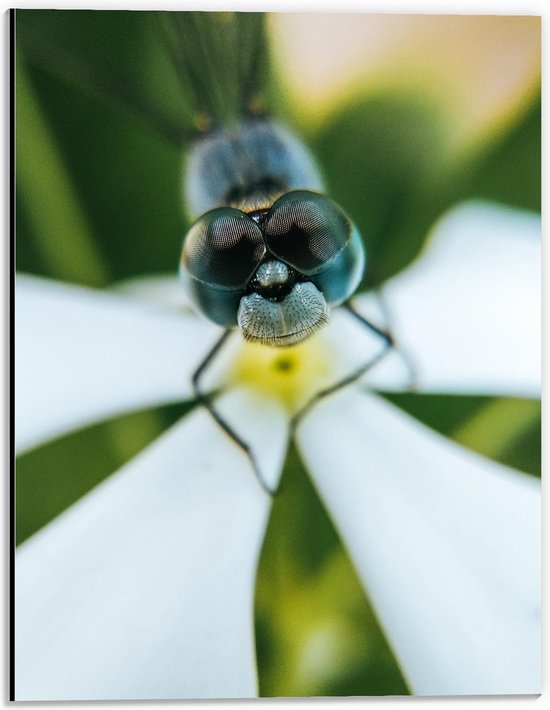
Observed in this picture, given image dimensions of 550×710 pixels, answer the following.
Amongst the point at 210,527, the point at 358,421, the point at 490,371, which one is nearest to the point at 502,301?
the point at 490,371

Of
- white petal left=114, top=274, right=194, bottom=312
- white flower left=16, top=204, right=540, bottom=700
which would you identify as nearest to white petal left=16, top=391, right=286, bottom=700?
white flower left=16, top=204, right=540, bottom=700

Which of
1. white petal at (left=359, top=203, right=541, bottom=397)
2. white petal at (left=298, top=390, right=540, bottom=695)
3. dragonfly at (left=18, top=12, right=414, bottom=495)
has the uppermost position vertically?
dragonfly at (left=18, top=12, right=414, bottom=495)

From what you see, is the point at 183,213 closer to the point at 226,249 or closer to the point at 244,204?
the point at 244,204

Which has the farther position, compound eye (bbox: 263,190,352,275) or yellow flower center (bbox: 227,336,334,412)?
yellow flower center (bbox: 227,336,334,412)

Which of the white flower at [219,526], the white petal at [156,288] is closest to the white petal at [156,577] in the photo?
the white flower at [219,526]

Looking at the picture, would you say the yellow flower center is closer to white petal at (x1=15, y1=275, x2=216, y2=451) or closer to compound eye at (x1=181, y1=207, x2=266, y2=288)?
white petal at (x1=15, y1=275, x2=216, y2=451)

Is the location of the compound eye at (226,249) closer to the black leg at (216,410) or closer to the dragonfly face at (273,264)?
the dragonfly face at (273,264)

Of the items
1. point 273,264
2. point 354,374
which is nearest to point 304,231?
point 273,264
